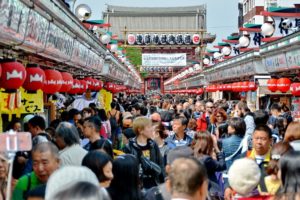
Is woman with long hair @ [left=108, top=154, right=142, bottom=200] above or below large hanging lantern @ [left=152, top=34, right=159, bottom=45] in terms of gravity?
below

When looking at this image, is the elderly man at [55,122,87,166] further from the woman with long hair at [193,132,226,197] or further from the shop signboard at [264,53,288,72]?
the shop signboard at [264,53,288,72]

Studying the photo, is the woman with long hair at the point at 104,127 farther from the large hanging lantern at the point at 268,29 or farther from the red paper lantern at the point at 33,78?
the large hanging lantern at the point at 268,29

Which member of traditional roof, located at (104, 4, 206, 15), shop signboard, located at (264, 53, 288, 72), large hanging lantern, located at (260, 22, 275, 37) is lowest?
shop signboard, located at (264, 53, 288, 72)

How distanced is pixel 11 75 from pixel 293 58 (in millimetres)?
10626

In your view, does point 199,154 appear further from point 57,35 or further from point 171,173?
point 57,35

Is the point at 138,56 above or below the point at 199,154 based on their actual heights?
above

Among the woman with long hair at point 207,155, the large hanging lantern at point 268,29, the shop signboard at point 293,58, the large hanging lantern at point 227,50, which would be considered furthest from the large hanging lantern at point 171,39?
the woman with long hair at point 207,155

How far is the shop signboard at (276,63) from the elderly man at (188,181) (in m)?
13.9

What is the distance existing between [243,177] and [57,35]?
23.8 feet

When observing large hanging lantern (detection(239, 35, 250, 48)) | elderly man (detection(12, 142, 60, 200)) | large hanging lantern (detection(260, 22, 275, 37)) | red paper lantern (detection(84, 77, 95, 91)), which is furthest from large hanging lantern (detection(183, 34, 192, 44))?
elderly man (detection(12, 142, 60, 200))

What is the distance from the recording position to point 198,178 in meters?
3.94

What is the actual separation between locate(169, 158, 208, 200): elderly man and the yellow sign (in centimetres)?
562

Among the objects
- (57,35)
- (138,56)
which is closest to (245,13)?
(138,56)

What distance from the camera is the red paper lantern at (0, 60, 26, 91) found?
7.49 m
